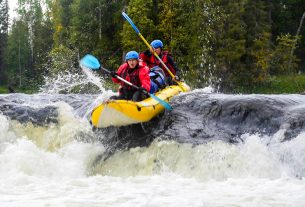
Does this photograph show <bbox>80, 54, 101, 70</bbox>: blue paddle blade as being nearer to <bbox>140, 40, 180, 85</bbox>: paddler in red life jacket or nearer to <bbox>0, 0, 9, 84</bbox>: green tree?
<bbox>140, 40, 180, 85</bbox>: paddler in red life jacket

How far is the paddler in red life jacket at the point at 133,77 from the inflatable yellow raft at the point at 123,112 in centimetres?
24

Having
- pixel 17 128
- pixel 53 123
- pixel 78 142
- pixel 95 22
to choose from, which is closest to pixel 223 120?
pixel 78 142

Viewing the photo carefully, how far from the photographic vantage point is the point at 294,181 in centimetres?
655

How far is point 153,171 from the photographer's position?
739 centimetres

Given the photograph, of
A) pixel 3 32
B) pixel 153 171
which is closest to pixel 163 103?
pixel 153 171

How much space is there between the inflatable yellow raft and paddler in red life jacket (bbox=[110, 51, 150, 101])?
24 centimetres

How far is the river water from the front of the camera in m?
5.71

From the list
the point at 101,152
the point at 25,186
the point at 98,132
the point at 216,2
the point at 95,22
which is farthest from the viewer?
the point at 95,22

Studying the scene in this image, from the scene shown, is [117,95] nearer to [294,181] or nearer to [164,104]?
[164,104]

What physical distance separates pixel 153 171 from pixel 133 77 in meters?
2.13

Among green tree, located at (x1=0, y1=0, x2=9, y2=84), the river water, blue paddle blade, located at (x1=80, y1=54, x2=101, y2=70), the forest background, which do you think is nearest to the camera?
the river water

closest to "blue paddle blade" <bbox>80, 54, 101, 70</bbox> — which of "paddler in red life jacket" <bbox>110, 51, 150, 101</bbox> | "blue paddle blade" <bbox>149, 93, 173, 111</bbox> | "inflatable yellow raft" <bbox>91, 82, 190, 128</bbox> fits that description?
"paddler in red life jacket" <bbox>110, 51, 150, 101</bbox>

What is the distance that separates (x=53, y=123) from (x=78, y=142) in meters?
1.32

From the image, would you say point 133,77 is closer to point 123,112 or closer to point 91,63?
point 91,63
